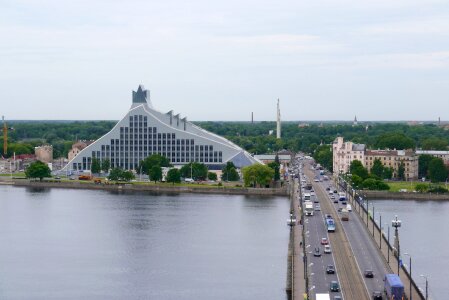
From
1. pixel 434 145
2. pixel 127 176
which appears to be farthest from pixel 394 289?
pixel 434 145

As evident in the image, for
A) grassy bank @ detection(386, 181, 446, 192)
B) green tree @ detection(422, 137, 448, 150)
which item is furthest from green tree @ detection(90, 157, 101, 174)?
green tree @ detection(422, 137, 448, 150)

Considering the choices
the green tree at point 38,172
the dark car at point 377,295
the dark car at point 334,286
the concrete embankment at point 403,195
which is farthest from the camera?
the green tree at point 38,172

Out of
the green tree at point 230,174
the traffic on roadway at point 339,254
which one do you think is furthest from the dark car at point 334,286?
the green tree at point 230,174

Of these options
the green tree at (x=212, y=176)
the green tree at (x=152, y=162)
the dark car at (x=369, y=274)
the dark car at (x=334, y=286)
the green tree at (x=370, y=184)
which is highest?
the green tree at (x=152, y=162)

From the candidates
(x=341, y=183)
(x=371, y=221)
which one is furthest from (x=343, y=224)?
(x=341, y=183)

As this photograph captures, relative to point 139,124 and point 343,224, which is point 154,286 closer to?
point 343,224

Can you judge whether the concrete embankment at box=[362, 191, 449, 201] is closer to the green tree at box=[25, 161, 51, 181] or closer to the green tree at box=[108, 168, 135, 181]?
the green tree at box=[108, 168, 135, 181]

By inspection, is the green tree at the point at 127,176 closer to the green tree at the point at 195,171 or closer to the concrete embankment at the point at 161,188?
the concrete embankment at the point at 161,188
